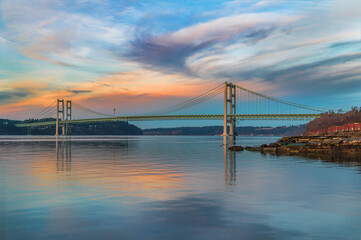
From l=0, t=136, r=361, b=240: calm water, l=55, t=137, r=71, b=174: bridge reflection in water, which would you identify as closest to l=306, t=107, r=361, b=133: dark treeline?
l=55, t=137, r=71, b=174: bridge reflection in water

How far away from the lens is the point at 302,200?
400 inches

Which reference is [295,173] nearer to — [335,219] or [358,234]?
[335,219]

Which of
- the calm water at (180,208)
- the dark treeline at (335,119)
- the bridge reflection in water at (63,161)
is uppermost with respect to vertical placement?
the dark treeline at (335,119)

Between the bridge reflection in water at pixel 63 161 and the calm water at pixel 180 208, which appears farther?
the bridge reflection in water at pixel 63 161

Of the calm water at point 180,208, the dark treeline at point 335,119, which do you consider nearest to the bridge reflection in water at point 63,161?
the calm water at point 180,208

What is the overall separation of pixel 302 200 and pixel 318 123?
319 feet

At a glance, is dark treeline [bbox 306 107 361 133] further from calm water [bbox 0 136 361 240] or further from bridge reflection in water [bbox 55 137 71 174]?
calm water [bbox 0 136 361 240]

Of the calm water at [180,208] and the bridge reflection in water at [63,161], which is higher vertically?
the bridge reflection in water at [63,161]

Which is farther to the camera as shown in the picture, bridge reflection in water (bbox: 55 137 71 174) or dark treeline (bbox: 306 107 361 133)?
dark treeline (bbox: 306 107 361 133)

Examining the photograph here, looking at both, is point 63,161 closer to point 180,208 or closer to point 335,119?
point 180,208

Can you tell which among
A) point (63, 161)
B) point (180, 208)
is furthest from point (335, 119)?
point (180, 208)

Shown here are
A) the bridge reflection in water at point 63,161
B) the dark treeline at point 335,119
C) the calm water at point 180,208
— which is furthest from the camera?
the dark treeline at point 335,119

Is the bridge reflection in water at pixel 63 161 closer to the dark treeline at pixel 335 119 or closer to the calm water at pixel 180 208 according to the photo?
the calm water at pixel 180 208

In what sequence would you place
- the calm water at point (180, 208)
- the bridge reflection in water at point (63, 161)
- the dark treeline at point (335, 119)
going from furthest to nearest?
the dark treeline at point (335, 119) → the bridge reflection in water at point (63, 161) → the calm water at point (180, 208)
